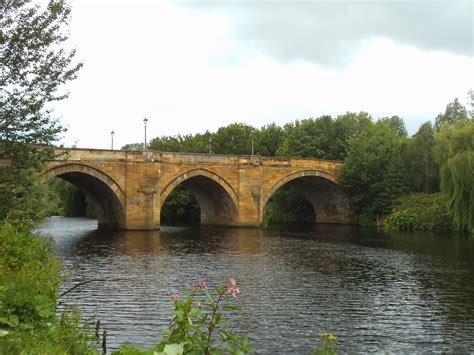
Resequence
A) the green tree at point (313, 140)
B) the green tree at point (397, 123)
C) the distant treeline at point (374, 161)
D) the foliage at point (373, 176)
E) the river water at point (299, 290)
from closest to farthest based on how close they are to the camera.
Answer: the river water at point (299, 290) → the distant treeline at point (374, 161) → the foliage at point (373, 176) → the green tree at point (313, 140) → the green tree at point (397, 123)

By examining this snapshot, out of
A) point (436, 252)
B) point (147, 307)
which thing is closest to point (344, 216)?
point (436, 252)

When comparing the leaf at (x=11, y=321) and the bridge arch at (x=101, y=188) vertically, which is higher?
the bridge arch at (x=101, y=188)

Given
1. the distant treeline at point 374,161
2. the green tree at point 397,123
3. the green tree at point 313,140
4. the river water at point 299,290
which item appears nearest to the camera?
the river water at point 299,290

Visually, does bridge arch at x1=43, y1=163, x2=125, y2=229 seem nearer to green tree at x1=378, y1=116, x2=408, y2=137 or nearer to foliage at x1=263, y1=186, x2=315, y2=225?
foliage at x1=263, y1=186, x2=315, y2=225

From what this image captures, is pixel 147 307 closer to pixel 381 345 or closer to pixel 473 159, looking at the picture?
pixel 381 345

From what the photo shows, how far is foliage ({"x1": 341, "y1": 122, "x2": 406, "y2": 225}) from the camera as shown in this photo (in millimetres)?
46031

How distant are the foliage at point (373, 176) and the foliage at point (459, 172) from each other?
33.3 feet

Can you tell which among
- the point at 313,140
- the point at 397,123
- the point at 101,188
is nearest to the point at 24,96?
the point at 101,188

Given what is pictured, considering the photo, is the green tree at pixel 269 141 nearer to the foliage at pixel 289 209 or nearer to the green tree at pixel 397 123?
the foliage at pixel 289 209

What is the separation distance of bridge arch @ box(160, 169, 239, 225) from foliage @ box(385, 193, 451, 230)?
1305 cm

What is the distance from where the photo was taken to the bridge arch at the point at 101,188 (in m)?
33.7

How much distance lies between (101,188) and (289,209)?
25.7 meters

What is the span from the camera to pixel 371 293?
591 inches

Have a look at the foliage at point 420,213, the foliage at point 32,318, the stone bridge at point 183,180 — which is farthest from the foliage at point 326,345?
the foliage at point 420,213
